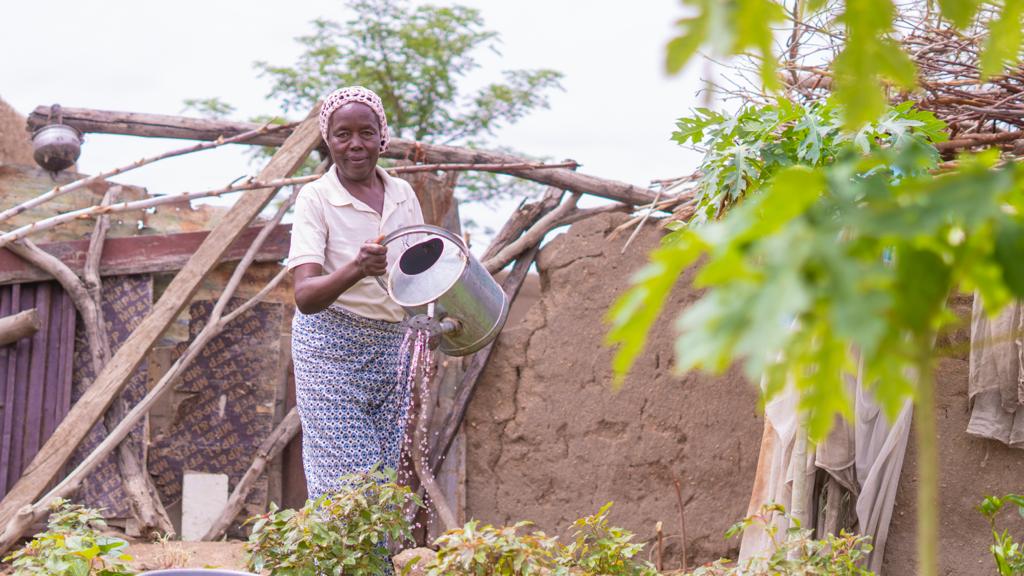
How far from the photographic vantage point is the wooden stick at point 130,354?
14.1 feet

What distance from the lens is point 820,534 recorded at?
396cm

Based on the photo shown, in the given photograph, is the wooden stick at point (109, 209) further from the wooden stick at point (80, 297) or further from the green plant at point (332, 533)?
the wooden stick at point (80, 297)

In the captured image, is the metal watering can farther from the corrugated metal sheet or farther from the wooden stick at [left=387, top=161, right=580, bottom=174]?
the corrugated metal sheet

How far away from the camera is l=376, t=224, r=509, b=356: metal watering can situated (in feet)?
10.4

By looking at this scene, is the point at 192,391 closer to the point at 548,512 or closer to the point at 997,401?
the point at 548,512

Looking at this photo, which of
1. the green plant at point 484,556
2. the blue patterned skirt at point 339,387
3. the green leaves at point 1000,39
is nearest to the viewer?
the green leaves at point 1000,39

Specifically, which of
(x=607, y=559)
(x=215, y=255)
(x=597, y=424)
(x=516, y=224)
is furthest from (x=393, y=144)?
(x=607, y=559)

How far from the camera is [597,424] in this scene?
493 centimetres

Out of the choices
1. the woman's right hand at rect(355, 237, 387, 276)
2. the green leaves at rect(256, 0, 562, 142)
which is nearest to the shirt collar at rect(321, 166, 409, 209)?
the woman's right hand at rect(355, 237, 387, 276)

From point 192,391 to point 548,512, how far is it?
172 cm

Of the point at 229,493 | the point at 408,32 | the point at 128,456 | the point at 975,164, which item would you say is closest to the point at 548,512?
the point at 229,493

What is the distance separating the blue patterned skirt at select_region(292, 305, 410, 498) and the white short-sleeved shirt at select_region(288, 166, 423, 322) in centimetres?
6

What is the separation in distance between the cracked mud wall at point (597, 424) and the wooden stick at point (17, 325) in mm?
1904

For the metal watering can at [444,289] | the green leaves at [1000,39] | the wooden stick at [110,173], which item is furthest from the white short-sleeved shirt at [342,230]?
the green leaves at [1000,39]
